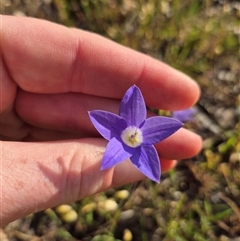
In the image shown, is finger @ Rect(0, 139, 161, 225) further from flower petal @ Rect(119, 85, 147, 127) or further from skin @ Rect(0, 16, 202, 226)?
flower petal @ Rect(119, 85, 147, 127)

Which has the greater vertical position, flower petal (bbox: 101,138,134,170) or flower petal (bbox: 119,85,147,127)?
flower petal (bbox: 119,85,147,127)

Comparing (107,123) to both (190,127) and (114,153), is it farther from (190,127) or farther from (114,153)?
(190,127)

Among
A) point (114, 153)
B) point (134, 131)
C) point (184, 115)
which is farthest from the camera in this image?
point (184, 115)

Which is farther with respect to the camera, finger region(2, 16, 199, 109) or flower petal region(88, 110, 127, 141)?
finger region(2, 16, 199, 109)

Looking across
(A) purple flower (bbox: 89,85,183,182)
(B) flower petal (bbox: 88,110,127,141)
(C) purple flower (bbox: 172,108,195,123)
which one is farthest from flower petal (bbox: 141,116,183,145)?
(C) purple flower (bbox: 172,108,195,123)

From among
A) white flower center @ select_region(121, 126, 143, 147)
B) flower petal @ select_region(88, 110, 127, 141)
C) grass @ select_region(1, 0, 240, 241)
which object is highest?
flower petal @ select_region(88, 110, 127, 141)

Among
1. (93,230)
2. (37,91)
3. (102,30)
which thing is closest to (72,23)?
(102,30)

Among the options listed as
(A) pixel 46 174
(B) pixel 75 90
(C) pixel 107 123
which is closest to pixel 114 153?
(C) pixel 107 123
